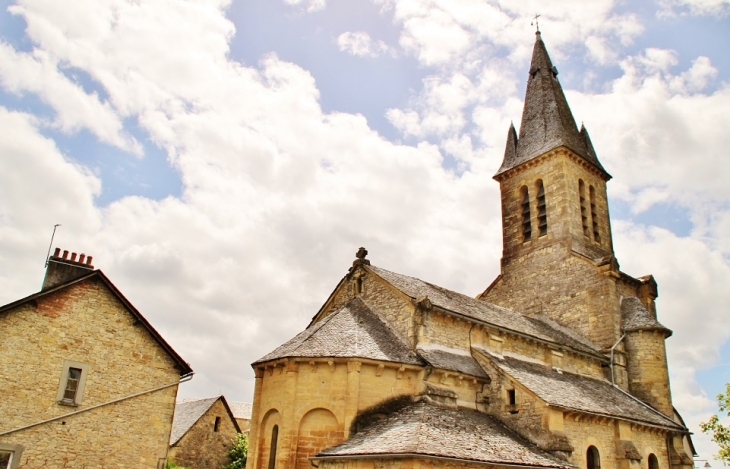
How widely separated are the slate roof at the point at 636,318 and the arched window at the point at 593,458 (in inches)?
360

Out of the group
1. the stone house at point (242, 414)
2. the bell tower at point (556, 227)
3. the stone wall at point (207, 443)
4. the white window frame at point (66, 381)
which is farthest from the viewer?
the stone house at point (242, 414)

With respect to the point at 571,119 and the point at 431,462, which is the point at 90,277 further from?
the point at 571,119

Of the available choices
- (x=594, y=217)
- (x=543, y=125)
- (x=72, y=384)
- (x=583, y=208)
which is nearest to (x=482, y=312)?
(x=583, y=208)

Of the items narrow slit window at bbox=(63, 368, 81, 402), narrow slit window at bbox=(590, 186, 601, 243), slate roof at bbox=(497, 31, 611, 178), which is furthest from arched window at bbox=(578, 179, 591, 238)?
narrow slit window at bbox=(63, 368, 81, 402)

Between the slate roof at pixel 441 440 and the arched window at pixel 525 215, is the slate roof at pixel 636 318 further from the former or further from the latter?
the slate roof at pixel 441 440

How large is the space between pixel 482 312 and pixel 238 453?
15662 millimetres

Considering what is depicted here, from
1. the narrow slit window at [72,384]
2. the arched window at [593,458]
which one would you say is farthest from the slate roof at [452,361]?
the narrow slit window at [72,384]

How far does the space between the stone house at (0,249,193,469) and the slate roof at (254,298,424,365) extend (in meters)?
3.43

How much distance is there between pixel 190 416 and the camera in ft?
95.6

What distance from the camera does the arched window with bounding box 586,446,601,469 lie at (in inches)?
687

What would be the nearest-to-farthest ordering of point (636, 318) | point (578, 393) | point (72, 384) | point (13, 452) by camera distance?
1. point (13, 452)
2. point (72, 384)
3. point (578, 393)
4. point (636, 318)

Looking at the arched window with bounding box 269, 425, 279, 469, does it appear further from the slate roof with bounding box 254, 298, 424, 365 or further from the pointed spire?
the pointed spire

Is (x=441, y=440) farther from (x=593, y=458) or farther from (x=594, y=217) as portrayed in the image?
(x=594, y=217)

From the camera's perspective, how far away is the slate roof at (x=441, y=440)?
12.8 m
